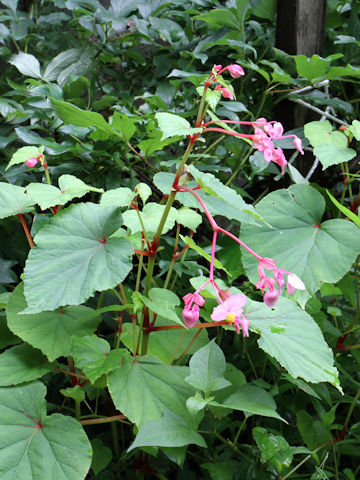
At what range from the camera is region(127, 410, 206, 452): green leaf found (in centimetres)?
58

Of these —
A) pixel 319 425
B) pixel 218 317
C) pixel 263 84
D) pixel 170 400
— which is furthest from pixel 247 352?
pixel 263 84

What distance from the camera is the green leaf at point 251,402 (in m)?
0.63

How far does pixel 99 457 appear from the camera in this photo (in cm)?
80

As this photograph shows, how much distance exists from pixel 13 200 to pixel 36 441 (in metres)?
0.41

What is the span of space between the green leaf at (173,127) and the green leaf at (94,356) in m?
0.34

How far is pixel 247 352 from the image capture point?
0.94m

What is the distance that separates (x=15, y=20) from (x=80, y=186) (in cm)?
97

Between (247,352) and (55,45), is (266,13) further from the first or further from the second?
(247,352)

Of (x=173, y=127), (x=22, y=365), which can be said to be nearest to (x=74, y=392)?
(x=22, y=365)

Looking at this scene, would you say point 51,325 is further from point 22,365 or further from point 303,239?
point 303,239

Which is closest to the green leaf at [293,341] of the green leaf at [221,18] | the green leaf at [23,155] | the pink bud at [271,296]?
the pink bud at [271,296]

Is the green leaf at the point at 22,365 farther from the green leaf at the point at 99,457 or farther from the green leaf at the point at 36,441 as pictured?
the green leaf at the point at 99,457

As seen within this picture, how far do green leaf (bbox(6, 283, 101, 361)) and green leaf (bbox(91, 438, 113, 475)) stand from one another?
0.24 m

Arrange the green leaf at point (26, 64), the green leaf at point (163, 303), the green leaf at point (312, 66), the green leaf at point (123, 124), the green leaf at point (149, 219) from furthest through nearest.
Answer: the green leaf at point (26, 64), the green leaf at point (312, 66), the green leaf at point (123, 124), the green leaf at point (149, 219), the green leaf at point (163, 303)
